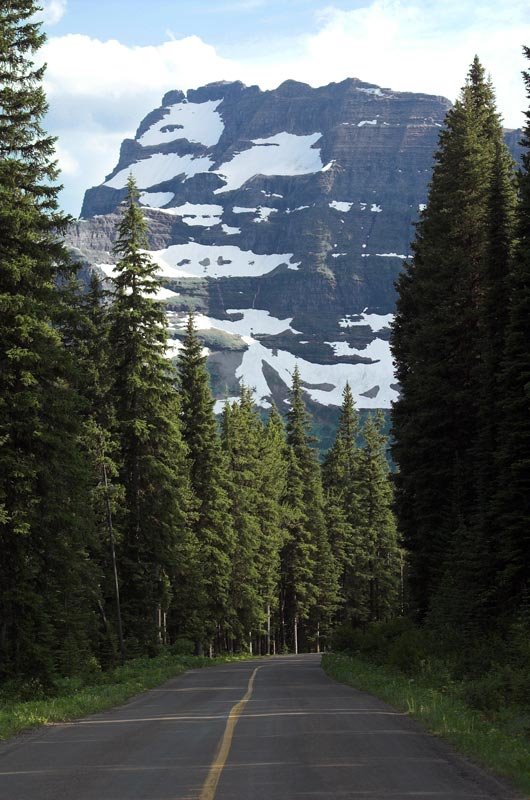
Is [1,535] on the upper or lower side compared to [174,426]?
lower

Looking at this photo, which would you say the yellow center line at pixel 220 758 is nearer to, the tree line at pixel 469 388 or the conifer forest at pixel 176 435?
the conifer forest at pixel 176 435

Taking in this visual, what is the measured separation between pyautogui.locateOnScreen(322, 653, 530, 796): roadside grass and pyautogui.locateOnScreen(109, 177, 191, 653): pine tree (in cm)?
1626

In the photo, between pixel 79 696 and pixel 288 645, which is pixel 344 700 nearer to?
pixel 79 696

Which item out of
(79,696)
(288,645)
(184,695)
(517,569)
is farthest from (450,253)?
(288,645)

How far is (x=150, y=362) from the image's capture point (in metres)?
40.6

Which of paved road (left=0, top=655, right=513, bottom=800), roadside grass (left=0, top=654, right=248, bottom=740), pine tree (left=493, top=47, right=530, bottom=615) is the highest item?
pine tree (left=493, top=47, right=530, bottom=615)

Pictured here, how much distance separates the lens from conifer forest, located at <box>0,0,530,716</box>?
24.0 meters

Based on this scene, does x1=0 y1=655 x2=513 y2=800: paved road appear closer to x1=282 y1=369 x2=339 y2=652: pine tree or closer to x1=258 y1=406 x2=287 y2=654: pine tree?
x1=258 y1=406 x2=287 y2=654: pine tree

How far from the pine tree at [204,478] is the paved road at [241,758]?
34.0 m

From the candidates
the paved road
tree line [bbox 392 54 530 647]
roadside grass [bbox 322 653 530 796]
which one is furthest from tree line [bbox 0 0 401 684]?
tree line [bbox 392 54 530 647]

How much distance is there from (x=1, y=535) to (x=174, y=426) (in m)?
17.8

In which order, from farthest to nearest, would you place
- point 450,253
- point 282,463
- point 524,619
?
1. point 282,463
2. point 450,253
3. point 524,619

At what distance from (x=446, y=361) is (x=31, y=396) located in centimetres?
1607

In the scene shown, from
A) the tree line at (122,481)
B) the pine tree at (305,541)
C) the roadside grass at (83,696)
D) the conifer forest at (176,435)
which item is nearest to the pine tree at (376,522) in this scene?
the tree line at (122,481)
